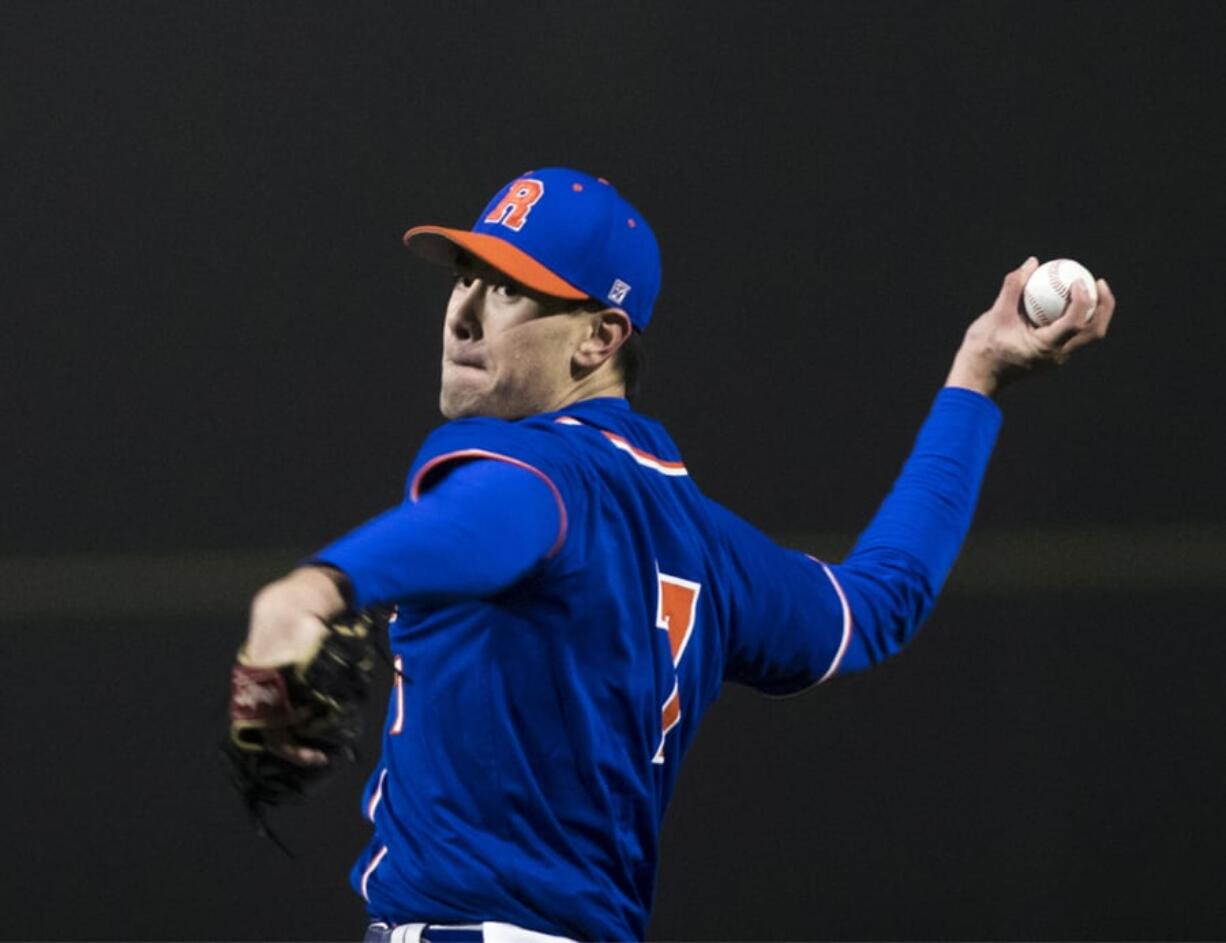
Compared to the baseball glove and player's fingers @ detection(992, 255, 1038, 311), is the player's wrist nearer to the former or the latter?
player's fingers @ detection(992, 255, 1038, 311)

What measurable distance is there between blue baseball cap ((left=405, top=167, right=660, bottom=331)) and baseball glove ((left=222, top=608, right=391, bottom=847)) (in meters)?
0.52

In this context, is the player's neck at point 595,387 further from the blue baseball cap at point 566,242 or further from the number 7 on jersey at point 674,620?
the number 7 on jersey at point 674,620

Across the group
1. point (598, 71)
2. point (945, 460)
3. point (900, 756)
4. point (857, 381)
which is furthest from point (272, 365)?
point (945, 460)

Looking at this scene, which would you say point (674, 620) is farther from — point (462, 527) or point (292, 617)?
point (292, 617)

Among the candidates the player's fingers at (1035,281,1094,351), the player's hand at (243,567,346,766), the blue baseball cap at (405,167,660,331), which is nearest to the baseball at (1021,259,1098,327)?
the player's fingers at (1035,281,1094,351)

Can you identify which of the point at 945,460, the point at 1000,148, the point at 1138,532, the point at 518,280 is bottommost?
the point at 1138,532

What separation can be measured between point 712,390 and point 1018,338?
56.7 inches

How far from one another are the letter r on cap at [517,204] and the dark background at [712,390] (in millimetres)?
1614

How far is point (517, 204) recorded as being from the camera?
163 centimetres

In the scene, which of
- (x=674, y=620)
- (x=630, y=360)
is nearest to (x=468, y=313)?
(x=630, y=360)

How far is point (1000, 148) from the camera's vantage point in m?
3.22

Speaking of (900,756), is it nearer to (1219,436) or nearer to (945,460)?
(1219,436)

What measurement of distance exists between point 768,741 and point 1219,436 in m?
0.96

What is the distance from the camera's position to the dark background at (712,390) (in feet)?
10.5
